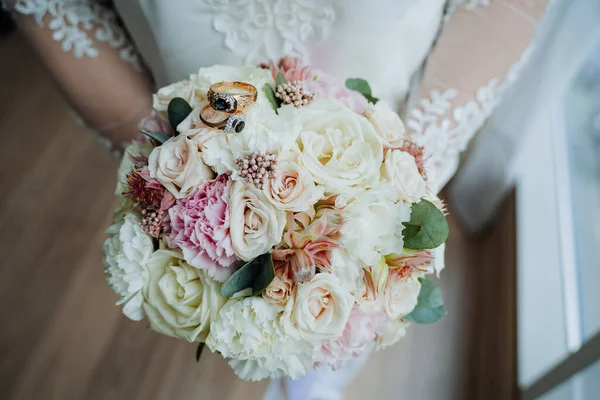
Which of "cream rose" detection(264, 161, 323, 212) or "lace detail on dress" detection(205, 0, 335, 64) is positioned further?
"lace detail on dress" detection(205, 0, 335, 64)

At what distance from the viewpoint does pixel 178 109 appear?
58 centimetres

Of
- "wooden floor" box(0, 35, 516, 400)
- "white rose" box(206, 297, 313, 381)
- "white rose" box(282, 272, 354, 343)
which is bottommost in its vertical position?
"wooden floor" box(0, 35, 516, 400)

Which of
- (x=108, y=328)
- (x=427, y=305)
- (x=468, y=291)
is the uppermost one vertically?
(x=427, y=305)

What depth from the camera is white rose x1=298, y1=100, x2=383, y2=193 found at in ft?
1.63

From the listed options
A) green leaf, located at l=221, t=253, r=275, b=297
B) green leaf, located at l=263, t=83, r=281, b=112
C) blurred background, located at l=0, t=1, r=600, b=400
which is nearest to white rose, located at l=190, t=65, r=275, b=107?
green leaf, located at l=263, t=83, r=281, b=112

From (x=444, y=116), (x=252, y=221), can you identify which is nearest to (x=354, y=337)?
(x=252, y=221)

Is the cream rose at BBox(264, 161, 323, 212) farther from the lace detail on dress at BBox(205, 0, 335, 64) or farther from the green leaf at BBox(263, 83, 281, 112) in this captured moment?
the lace detail on dress at BBox(205, 0, 335, 64)

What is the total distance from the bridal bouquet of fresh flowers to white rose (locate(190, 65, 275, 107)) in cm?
4

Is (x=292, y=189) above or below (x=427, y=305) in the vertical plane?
above

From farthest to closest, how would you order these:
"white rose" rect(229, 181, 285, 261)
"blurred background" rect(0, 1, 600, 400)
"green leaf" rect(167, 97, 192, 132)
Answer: "blurred background" rect(0, 1, 600, 400) < "green leaf" rect(167, 97, 192, 132) < "white rose" rect(229, 181, 285, 261)

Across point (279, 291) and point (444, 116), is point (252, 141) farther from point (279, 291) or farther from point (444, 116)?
point (444, 116)

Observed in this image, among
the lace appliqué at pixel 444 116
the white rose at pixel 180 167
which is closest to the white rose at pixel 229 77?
the white rose at pixel 180 167

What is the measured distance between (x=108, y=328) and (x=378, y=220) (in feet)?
3.57

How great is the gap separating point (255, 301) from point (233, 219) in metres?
0.09
